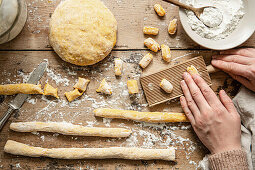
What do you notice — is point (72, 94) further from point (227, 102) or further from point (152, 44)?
point (227, 102)

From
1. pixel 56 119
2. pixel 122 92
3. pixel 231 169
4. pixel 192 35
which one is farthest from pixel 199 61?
pixel 56 119

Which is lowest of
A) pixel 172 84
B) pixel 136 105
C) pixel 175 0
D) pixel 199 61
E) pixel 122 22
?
pixel 136 105

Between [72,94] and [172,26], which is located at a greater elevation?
[172,26]

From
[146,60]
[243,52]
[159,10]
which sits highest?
[159,10]

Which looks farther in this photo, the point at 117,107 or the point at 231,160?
the point at 117,107

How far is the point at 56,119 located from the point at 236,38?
1.10 m

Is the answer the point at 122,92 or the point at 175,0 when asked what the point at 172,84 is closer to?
the point at 122,92

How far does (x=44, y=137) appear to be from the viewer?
125 cm

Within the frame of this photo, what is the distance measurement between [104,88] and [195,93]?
50 centimetres

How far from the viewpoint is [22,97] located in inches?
48.6

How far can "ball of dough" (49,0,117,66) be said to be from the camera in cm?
114

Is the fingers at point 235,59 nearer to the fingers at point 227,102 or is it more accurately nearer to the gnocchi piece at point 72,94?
the fingers at point 227,102

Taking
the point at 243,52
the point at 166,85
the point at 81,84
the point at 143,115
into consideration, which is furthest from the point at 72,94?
the point at 243,52

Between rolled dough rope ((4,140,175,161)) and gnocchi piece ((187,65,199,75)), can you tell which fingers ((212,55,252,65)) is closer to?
gnocchi piece ((187,65,199,75))
